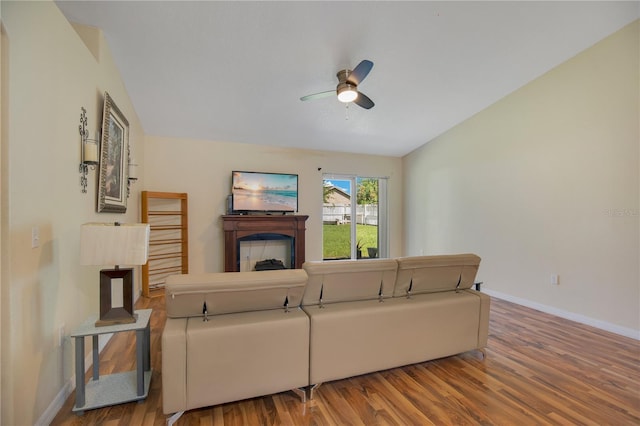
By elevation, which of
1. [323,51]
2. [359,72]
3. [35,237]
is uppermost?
[323,51]

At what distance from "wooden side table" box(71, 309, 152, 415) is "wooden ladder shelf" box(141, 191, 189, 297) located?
8.44ft

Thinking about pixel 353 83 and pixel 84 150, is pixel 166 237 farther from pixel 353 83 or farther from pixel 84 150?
pixel 353 83

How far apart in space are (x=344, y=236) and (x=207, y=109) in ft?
11.8

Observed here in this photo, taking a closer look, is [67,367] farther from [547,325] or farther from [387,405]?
[547,325]

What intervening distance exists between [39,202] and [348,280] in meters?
1.93

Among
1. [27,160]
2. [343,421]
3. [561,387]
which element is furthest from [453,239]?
[27,160]

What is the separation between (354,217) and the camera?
637 cm

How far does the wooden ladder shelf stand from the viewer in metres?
4.66

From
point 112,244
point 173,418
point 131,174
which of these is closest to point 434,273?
point 173,418

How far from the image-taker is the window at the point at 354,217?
616 cm

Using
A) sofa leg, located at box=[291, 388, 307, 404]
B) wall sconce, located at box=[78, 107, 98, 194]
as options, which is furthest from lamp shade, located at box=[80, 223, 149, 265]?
sofa leg, located at box=[291, 388, 307, 404]

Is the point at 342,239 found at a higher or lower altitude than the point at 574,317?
higher

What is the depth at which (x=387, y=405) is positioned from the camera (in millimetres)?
1948

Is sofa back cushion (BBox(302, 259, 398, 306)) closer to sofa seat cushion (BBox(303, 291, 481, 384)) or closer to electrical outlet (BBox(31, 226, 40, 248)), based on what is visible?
sofa seat cushion (BBox(303, 291, 481, 384))
